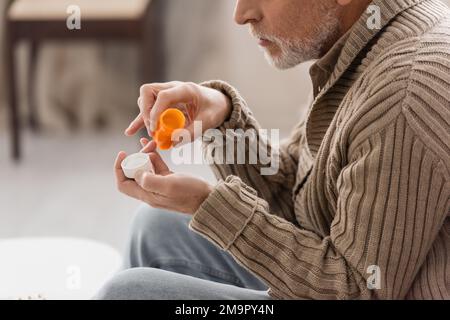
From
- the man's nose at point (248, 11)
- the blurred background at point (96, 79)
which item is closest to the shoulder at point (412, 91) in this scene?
the man's nose at point (248, 11)

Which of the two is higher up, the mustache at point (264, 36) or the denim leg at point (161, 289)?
the mustache at point (264, 36)

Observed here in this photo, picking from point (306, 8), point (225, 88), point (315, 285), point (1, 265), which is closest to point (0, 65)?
point (1, 265)

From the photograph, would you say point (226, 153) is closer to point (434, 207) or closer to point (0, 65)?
point (434, 207)

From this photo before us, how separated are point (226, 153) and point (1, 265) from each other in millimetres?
590

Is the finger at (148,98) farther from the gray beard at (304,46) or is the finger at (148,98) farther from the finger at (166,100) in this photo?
the gray beard at (304,46)

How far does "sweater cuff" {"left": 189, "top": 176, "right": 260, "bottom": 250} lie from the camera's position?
2.96 ft

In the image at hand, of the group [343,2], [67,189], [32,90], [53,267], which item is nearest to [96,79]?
[32,90]

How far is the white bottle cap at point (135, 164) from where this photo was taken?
942 mm

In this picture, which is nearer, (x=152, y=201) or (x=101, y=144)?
(x=152, y=201)

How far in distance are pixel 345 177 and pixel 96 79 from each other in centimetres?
195

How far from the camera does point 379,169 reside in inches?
32.8

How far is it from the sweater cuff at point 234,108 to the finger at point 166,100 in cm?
12

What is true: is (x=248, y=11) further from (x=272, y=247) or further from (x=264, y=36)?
(x=272, y=247)
